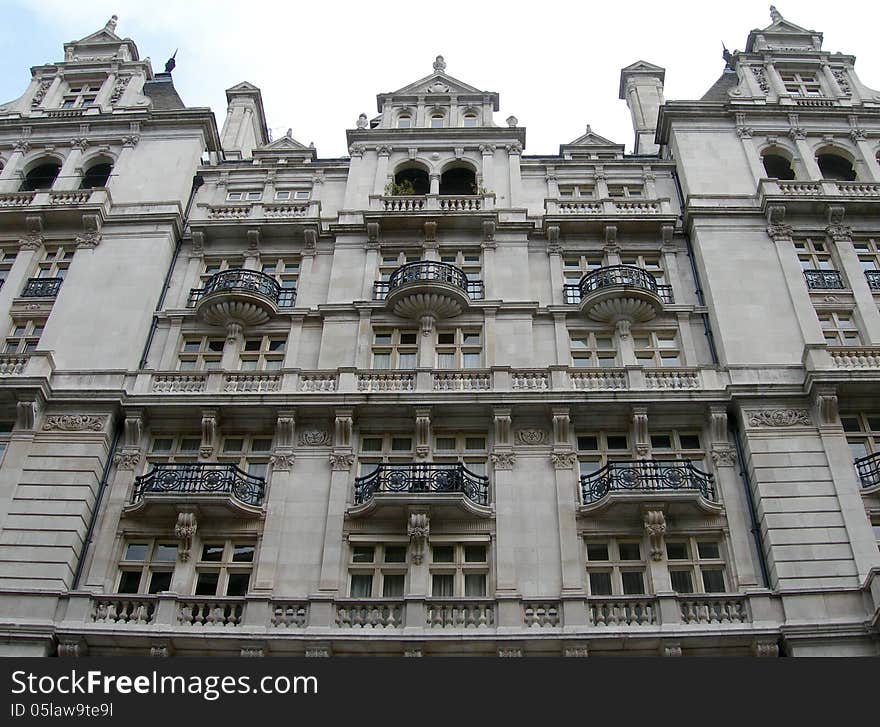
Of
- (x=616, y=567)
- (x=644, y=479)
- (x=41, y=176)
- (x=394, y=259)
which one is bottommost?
(x=616, y=567)

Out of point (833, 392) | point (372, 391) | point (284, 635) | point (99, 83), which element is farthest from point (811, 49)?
point (284, 635)

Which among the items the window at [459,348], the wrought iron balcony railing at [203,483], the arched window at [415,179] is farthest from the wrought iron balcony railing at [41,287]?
the window at [459,348]

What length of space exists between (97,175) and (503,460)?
2095cm

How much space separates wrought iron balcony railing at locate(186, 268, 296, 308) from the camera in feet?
97.7

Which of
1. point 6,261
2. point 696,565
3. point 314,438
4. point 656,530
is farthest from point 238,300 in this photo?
point 696,565

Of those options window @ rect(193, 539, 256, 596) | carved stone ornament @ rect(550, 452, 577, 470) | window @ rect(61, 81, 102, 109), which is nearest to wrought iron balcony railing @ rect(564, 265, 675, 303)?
carved stone ornament @ rect(550, 452, 577, 470)

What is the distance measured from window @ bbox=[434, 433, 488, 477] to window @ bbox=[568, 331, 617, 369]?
446 cm

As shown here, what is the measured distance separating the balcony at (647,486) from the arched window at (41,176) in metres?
24.1

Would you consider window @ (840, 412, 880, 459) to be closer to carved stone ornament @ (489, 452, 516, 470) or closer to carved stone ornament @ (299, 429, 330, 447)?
carved stone ornament @ (489, 452, 516, 470)

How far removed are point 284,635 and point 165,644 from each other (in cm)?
273

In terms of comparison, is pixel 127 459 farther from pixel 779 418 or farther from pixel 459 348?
pixel 779 418

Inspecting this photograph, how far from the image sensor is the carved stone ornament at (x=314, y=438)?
26.2m

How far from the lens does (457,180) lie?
3597cm

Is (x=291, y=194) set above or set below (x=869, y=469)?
above
